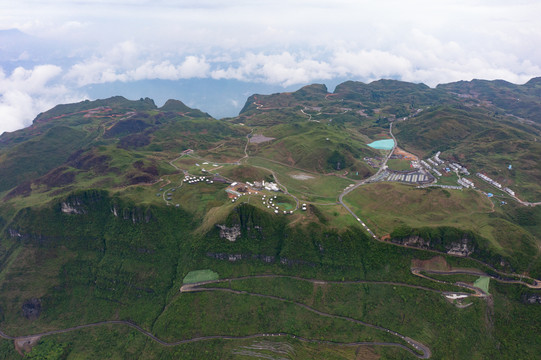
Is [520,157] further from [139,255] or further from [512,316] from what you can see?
[139,255]

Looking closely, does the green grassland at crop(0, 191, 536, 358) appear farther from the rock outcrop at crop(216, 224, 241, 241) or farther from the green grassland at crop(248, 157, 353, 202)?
the green grassland at crop(248, 157, 353, 202)

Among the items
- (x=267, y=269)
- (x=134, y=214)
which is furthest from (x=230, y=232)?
(x=134, y=214)

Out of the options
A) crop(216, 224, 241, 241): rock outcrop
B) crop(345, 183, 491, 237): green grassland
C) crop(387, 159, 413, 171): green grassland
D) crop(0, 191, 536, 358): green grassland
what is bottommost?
crop(0, 191, 536, 358): green grassland

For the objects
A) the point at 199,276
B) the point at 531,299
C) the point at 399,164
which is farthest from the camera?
the point at 399,164

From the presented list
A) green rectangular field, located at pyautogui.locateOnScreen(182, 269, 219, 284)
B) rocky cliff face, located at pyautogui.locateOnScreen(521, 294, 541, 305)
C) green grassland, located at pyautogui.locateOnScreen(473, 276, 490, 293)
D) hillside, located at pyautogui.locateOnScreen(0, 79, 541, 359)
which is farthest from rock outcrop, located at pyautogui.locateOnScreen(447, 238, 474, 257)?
green rectangular field, located at pyautogui.locateOnScreen(182, 269, 219, 284)

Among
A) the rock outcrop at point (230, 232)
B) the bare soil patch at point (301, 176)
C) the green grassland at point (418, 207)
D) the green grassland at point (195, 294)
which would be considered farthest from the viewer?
the bare soil patch at point (301, 176)

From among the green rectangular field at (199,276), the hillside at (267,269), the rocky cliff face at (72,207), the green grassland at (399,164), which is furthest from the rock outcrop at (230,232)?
the green grassland at (399,164)

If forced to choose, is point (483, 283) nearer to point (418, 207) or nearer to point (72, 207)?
point (418, 207)

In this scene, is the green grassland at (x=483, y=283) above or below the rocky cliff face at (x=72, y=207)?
below

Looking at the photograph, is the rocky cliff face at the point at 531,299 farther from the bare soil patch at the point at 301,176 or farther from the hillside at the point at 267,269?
the bare soil patch at the point at 301,176

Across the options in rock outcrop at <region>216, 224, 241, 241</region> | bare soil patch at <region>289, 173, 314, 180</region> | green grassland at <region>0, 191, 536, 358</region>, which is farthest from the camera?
bare soil patch at <region>289, 173, 314, 180</region>

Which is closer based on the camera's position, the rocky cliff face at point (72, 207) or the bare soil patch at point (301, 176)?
the rocky cliff face at point (72, 207)
